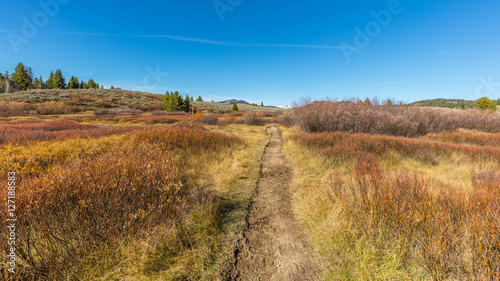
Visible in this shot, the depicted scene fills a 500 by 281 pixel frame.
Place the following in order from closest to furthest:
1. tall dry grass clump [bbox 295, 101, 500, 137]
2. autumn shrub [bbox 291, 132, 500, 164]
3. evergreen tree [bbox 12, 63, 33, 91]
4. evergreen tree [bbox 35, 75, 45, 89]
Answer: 1. autumn shrub [bbox 291, 132, 500, 164]
2. tall dry grass clump [bbox 295, 101, 500, 137]
3. evergreen tree [bbox 12, 63, 33, 91]
4. evergreen tree [bbox 35, 75, 45, 89]

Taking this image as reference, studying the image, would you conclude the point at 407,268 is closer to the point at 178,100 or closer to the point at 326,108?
Result: the point at 326,108

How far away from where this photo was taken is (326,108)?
1298 cm

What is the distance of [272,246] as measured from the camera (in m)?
2.99

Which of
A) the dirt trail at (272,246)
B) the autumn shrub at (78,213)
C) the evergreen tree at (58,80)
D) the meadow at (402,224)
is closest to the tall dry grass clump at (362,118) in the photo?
the meadow at (402,224)

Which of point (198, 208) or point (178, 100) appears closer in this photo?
point (198, 208)

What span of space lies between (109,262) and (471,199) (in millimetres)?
4948

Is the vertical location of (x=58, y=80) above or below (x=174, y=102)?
above

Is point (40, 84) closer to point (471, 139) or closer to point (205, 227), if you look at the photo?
point (205, 227)

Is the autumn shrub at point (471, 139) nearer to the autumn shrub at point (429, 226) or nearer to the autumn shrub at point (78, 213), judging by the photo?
the autumn shrub at point (429, 226)

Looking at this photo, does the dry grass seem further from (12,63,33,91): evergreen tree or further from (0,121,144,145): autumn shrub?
(12,63,33,91): evergreen tree

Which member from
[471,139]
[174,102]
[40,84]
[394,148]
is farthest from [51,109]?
[40,84]

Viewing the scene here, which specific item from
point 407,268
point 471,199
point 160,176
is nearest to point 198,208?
point 160,176

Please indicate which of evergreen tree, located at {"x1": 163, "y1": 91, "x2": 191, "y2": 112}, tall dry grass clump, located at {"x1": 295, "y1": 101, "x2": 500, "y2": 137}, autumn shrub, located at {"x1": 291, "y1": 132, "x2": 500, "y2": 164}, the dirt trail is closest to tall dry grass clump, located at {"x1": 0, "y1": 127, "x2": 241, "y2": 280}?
the dirt trail

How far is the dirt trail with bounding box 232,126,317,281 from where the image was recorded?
2.44 metres
